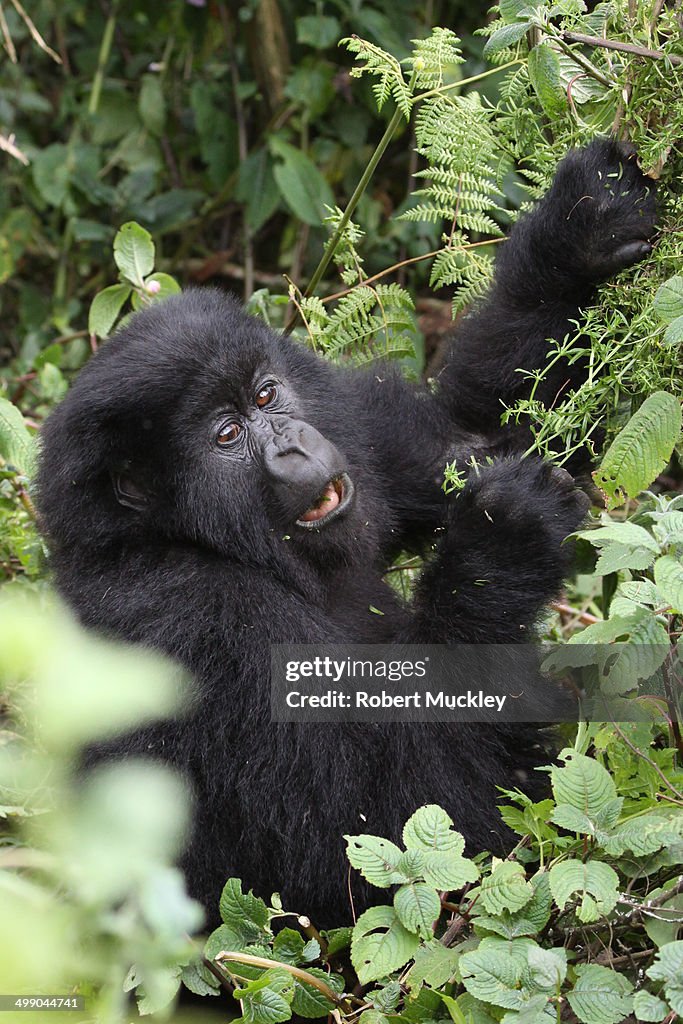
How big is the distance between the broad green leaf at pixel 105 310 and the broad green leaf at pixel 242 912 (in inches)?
89.5

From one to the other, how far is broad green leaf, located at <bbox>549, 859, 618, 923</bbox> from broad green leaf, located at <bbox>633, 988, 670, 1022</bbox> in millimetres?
138

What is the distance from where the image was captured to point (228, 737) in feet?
8.16

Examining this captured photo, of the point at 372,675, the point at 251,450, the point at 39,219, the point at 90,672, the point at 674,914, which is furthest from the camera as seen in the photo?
the point at 39,219

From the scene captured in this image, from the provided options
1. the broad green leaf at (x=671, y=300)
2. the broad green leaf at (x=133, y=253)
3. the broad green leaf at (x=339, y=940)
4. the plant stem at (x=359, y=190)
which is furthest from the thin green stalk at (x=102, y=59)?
the broad green leaf at (x=339, y=940)

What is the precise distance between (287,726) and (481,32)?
180 cm

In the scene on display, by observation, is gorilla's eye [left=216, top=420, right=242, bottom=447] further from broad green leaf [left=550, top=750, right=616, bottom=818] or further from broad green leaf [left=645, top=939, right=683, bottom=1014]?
broad green leaf [left=645, top=939, right=683, bottom=1014]

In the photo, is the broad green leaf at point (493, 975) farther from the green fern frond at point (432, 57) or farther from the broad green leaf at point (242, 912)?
the green fern frond at point (432, 57)

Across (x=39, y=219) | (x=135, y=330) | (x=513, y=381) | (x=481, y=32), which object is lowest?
(x=39, y=219)

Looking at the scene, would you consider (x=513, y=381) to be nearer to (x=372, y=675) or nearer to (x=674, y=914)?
(x=372, y=675)

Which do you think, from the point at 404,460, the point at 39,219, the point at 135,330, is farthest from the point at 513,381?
the point at 39,219

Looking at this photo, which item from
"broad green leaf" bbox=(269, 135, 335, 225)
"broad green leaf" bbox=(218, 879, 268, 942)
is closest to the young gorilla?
"broad green leaf" bbox=(218, 879, 268, 942)

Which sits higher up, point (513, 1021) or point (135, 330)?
point (135, 330)

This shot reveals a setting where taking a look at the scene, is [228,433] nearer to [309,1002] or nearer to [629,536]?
[629,536]

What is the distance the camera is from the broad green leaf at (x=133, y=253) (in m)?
3.81
